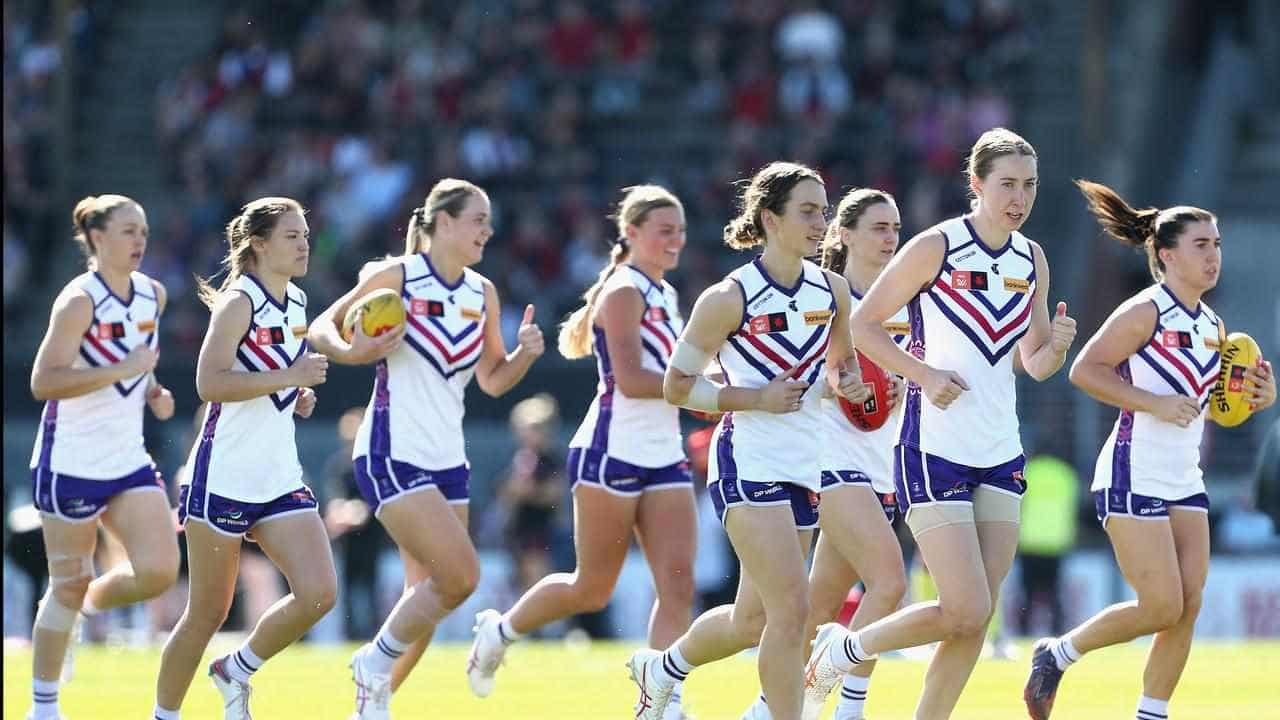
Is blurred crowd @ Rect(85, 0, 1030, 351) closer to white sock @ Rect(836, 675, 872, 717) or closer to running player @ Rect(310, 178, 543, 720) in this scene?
running player @ Rect(310, 178, 543, 720)

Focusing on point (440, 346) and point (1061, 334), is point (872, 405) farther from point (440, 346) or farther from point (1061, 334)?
point (440, 346)

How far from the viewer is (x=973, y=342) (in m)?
8.36

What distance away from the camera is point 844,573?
9.55 m

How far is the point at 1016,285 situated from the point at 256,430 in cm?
329

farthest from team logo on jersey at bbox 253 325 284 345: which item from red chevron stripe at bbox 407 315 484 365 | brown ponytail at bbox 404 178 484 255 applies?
brown ponytail at bbox 404 178 484 255

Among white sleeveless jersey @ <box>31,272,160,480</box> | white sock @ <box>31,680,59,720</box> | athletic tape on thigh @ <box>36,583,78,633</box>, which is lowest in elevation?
white sock @ <box>31,680,59,720</box>

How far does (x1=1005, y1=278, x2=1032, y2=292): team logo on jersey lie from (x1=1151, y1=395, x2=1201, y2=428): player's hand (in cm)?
101

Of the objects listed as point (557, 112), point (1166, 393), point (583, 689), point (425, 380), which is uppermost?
point (557, 112)

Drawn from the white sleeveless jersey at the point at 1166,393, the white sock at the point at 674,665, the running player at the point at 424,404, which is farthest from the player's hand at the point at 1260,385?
the running player at the point at 424,404

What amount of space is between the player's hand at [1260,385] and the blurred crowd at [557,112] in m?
12.6

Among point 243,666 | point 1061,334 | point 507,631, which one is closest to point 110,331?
point 243,666

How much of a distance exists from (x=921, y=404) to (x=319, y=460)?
11.9 meters

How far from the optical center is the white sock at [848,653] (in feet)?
27.8

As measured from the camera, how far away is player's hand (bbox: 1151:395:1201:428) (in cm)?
905
